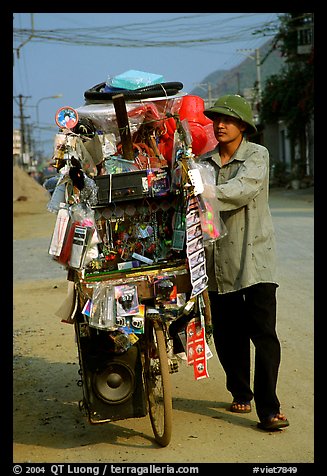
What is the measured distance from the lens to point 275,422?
4.70 meters

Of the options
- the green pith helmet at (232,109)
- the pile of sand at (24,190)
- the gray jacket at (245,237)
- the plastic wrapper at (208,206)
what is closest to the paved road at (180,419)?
the gray jacket at (245,237)

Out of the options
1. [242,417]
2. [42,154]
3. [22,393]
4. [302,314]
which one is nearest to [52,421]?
[22,393]

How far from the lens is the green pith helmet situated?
463 cm

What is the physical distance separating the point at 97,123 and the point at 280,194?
91.0ft

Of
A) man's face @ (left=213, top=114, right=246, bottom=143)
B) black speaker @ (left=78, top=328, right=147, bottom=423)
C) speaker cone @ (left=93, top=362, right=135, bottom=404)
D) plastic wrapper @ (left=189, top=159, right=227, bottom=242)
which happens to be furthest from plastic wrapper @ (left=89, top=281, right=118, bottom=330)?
man's face @ (left=213, top=114, right=246, bottom=143)

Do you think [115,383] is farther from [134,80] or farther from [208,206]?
[134,80]

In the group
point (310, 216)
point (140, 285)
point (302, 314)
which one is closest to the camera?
point (140, 285)

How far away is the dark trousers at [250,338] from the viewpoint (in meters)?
4.74

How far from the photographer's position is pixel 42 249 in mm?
16234

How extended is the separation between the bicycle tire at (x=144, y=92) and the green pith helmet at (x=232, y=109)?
27 centimetres

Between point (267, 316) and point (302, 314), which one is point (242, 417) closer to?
point (267, 316)

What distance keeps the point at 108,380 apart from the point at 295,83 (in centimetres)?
3277

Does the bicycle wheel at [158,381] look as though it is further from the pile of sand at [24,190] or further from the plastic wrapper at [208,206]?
the pile of sand at [24,190]

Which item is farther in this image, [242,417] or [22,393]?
[22,393]
